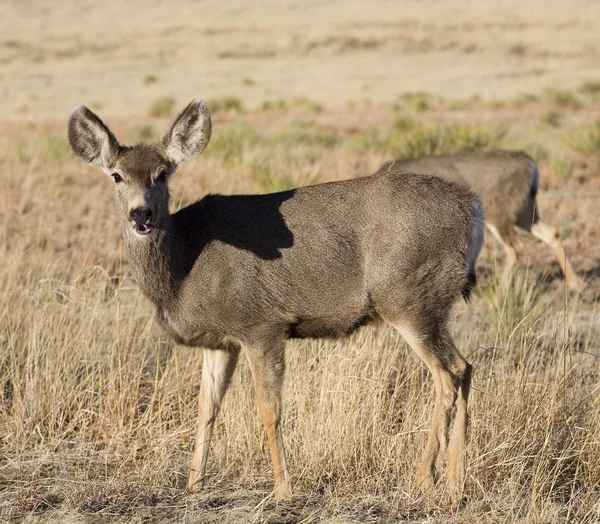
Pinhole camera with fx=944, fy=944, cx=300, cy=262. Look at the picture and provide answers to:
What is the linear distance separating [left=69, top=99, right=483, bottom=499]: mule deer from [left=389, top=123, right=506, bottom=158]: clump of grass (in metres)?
12.0

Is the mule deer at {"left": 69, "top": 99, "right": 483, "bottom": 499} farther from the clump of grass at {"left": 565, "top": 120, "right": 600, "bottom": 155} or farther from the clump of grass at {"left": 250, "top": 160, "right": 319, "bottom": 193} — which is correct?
the clump of grass at {"left": 565, "top": 120, "right": 600, "bottom": 155}

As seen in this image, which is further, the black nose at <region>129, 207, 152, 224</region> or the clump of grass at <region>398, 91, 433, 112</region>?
the clump of grass at <region>398, 91, 433, 112</region>

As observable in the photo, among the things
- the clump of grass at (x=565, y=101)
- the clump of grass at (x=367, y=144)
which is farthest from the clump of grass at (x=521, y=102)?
the clump of grass at (x=367, y=144)

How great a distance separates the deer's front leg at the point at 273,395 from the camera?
573 centimetres

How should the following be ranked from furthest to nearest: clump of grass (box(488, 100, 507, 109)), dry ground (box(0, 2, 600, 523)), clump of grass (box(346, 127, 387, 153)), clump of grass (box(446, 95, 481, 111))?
1. clump of grass (box(446, 95, 481, 111))
2. clump of grass (box(488, 100, 507, 109))
3. clump of grass (box(346, 127, 387, 153))
4. dry ground (box(0, 2, 600, 523))

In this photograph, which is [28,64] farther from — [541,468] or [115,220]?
[541,468]

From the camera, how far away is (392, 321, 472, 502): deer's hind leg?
586 cm

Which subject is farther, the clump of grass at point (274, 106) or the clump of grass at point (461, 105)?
the clump of grass at point (274, 106)

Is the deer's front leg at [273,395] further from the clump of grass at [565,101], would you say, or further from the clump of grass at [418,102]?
the clump of grass at [418,102]

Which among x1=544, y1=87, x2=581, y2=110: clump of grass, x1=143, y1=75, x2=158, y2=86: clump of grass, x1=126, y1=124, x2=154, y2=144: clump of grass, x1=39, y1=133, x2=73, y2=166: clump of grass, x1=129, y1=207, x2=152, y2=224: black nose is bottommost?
x1=129, y1=207, x2=152, y2=224: black nose

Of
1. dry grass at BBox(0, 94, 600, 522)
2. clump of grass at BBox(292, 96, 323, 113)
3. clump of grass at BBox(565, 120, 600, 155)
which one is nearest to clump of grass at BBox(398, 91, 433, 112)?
clump of grass at BBox(292, 96, 323, 113)

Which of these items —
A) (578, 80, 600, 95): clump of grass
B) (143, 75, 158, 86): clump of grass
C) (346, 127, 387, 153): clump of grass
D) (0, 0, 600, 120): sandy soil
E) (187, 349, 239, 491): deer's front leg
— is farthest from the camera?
(143, 75, 158, 86): clump of grass

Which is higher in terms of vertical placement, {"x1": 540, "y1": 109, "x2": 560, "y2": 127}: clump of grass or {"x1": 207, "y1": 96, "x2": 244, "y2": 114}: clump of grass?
{"x1": 207, "y1": 96, "x2": 244, "y2": 114}: clump of grass

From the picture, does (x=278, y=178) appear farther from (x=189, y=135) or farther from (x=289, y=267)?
(x=289, y=267)
